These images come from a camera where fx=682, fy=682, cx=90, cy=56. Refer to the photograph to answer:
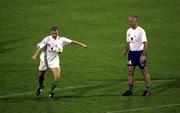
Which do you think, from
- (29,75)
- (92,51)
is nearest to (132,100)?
(29,75)

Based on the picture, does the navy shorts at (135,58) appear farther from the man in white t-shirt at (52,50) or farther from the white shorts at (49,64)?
the white shorts at (49,64)

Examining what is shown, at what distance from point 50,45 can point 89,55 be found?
677 centimetres

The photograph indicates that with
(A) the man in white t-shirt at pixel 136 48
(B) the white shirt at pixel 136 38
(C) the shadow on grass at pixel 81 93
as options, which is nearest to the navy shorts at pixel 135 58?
(A) the man in white t-shirt at pixel 136 48

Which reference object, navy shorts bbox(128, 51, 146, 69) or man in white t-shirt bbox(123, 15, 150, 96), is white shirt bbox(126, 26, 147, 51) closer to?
man in white t-shirt bbox(123, 15, 150, 96)

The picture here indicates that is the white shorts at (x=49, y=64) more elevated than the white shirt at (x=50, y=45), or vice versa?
the white shirt at (x=50, y=45)

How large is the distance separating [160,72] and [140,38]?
407 cm

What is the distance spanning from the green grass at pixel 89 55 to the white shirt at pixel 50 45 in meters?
1.25

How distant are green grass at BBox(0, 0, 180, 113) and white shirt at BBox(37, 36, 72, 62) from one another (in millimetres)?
1254

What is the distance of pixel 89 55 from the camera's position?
27516mm

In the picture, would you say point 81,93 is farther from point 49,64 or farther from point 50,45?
point 50,45

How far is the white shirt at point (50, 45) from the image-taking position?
20.8 m

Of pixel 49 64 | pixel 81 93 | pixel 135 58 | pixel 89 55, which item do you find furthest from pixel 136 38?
pixel 89 55

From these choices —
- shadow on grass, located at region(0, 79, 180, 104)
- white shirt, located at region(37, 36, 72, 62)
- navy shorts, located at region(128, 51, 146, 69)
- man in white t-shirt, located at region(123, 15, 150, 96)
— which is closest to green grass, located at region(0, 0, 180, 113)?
shadow on grass, located at region(0, 79, 180, 104)

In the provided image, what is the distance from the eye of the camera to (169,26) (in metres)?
31.9
